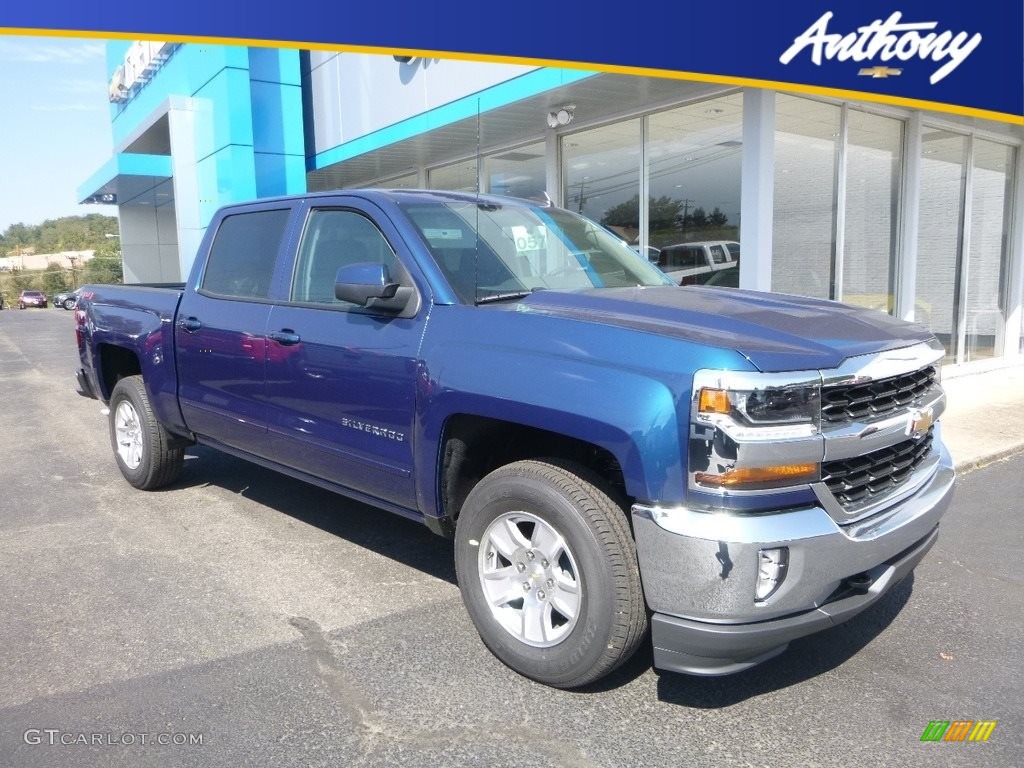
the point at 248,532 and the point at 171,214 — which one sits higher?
the point at 171,214

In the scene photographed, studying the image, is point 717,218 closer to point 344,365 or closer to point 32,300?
point 344,365

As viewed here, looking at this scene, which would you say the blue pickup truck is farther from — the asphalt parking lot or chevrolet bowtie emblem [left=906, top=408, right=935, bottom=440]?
the asphalt parking lot

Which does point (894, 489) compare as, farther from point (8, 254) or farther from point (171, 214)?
point (8, 254)

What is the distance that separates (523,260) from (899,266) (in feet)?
27.8

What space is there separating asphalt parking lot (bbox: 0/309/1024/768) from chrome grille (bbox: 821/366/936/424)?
3.59ft

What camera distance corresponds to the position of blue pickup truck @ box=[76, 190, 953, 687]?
8.79ft

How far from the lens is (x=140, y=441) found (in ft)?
19.0

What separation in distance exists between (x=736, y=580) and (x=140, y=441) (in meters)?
4.60

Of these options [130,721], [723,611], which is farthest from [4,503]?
[723,611]

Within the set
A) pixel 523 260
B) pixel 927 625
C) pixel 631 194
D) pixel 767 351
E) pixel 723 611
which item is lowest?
pixel 927 625

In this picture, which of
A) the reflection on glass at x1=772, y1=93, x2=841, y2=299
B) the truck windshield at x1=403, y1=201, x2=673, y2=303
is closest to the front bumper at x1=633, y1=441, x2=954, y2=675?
the truck windshield at x1=403, y1=201, x2=673, y2=303

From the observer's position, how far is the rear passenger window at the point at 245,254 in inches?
182

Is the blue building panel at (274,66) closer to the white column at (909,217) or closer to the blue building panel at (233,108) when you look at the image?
the blue building panel at (233,108)

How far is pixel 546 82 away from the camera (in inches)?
378
